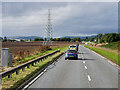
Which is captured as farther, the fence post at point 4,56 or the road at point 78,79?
the fence post at point 4,56

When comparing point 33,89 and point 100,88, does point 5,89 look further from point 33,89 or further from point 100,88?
point 100,88

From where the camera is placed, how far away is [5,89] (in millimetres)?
8023

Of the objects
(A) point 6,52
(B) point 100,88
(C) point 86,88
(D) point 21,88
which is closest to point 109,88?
(B) point 100,88

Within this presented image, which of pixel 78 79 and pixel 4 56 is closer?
pixel 78 79

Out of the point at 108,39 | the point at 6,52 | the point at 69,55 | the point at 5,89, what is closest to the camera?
the point at 5,89

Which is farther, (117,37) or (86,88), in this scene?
(117,37)

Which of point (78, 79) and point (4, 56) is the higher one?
point (4, 56)

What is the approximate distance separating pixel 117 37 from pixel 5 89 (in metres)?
189

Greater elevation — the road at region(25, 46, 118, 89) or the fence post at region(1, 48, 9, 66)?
the fence post at region(1, 48, 9, 66)

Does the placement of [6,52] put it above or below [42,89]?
above

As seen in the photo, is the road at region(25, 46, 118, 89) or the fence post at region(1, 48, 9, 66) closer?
the road at region(25, 46, 118, 89)

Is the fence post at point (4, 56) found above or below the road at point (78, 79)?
above

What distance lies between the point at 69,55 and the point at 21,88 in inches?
626

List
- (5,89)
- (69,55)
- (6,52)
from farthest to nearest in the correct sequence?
(69,55)
(6,52)
(5,89)
